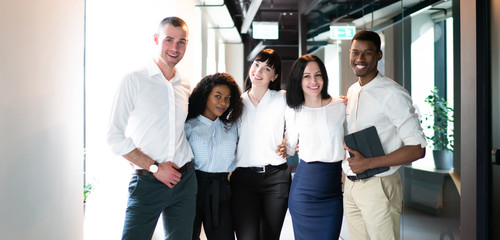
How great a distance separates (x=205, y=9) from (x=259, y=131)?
6059mm

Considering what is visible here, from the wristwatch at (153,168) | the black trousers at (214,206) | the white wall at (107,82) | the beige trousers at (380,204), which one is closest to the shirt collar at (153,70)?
the wristwatch at (153,168)

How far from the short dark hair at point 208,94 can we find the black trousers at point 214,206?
0.41 meters

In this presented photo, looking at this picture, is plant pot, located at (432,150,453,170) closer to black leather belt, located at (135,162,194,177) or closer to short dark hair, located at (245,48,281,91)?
short dark hair, located at (245,48,281,91)

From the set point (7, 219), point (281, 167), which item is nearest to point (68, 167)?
point (7, 219)

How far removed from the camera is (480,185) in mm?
2000

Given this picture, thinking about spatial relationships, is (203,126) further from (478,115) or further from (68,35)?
(478,115)

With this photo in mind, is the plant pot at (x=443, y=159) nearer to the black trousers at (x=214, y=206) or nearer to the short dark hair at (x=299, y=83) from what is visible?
the short dark hair at (x=299, y=83)

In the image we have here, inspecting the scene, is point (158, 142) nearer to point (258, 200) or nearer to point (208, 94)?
point (208, 94)

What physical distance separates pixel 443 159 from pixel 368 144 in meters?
0.90

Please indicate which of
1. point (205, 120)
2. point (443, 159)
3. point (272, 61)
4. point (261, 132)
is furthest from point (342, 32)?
point (205, 120)

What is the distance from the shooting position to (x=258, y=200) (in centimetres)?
291

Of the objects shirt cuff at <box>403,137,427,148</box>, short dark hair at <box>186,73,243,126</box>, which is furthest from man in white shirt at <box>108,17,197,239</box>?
shirt cuff at <box>403,137,427,148</box>

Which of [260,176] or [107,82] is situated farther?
[107,82]

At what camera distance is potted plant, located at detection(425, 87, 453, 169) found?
9.39 ft
